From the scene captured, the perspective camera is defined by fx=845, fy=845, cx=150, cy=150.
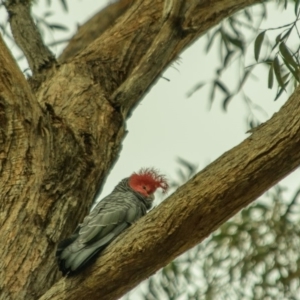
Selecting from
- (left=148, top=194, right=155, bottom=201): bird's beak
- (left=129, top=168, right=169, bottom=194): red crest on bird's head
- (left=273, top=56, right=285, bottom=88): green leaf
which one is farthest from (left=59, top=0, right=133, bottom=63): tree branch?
(left=273, top=56, right=285, bottom=88): green leaf

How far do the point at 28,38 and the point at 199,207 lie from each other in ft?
4.21

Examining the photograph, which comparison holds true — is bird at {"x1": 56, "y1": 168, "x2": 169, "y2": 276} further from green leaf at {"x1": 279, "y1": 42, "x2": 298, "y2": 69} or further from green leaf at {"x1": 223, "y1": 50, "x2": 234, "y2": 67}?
green leaf at {"x1": 223, "y1": 50, "x2": 234, "y2": 67}

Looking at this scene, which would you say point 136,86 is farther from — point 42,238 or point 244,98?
point 244,98

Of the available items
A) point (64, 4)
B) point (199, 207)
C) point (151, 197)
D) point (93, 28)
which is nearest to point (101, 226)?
point (199, 207)

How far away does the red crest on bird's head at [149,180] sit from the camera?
3.05m

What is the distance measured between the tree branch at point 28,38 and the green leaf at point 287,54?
0.82 m

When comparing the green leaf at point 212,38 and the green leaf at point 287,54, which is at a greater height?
Answer: the green leaf at point 212,38

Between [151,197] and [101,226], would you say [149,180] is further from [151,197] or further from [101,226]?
[101,226]

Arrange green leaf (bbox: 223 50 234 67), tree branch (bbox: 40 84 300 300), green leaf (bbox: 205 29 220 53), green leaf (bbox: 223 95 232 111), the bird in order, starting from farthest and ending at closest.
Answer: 1. green leaf (bbox: 205 29 220 53)
2. green leaf (bbox: 223 50 234 67)
3. green leaf (bbox: 223 95 232 111)
4. the bird
5. tree branch (bbox: 40 84 300 300)

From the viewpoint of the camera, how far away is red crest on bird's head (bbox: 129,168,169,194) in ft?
10.00

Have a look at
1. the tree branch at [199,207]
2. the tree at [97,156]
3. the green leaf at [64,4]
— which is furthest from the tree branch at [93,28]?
the tree branch at [199,207]

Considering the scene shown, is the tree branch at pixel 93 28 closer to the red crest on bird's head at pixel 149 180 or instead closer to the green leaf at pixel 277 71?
the red crest on bird's head at pixel 149 180

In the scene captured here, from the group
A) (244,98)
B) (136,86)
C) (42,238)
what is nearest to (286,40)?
(136,86)

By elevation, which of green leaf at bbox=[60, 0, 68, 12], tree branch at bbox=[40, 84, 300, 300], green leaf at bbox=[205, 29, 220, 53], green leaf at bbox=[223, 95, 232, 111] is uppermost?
green leaf at bbox=[60, 0, 68, 12]
